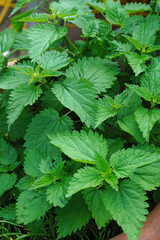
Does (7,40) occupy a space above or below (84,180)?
above

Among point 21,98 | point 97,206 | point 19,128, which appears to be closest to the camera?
point 97,206

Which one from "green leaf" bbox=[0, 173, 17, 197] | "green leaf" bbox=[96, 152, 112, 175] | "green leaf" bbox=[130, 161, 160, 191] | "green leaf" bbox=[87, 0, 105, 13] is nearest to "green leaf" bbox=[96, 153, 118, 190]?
"green leaf" bbox=[96, 152, 112, 175]

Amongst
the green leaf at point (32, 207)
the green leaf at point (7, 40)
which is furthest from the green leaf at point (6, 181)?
the green leaf at point (7, 40)

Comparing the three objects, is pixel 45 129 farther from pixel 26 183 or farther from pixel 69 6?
pixel 69 6

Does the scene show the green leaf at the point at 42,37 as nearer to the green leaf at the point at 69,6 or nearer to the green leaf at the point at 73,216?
the green leaf at the point at 69,6

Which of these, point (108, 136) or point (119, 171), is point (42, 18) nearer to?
point (108, 136)

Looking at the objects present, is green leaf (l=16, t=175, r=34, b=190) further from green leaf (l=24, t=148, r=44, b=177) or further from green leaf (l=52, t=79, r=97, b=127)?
green leaf (l=52, t=79, r=97, b=127)

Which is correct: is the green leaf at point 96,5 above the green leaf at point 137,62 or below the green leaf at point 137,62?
above

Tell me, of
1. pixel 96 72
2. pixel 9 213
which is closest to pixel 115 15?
pixel 96 72
